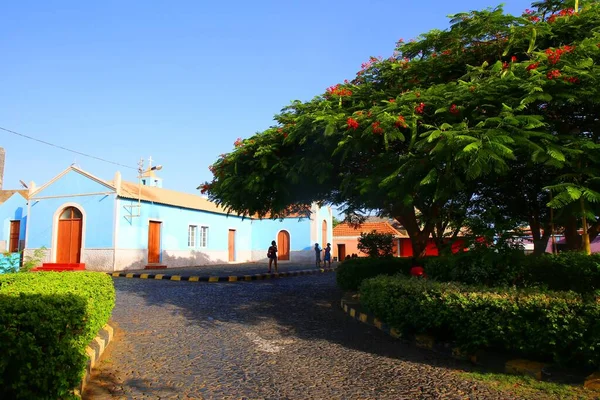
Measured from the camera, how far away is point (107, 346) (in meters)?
6.69

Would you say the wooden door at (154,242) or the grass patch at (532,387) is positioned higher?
the wooden door at (154,242)

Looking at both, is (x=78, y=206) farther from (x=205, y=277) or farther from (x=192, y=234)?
(x=205, y=277)

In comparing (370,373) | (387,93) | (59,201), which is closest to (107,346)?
(370,373)

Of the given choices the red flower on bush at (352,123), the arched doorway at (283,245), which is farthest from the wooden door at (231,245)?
the red flower on bush at (352,123)

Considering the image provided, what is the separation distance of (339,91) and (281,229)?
23697mm

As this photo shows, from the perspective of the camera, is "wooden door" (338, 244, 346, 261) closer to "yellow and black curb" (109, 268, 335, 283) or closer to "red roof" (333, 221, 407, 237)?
"red roof" (333, 221, 407, 237)

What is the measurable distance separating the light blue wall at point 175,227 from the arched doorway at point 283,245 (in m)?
2.10

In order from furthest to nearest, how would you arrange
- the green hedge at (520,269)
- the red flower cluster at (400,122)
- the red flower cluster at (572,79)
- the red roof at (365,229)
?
the red roof at (365,229) → the red flower cluster at (400,122) → the red flower cluster at (572,79) → the green hedge at (520,269)

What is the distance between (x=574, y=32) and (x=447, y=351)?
5.75 meters

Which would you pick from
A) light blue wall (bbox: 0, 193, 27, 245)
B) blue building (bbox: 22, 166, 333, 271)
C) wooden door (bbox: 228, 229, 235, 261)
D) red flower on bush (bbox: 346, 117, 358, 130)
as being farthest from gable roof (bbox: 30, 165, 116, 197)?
red flower on bush (bbox: 346, 117, 358, 130)

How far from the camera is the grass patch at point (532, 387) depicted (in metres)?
4.67

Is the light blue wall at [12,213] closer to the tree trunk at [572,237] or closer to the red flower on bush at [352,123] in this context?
the red flower on bush at [352,123]

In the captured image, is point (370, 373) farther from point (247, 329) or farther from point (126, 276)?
point (126, 276)

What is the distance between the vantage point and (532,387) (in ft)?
16.3
